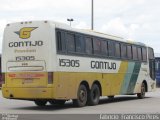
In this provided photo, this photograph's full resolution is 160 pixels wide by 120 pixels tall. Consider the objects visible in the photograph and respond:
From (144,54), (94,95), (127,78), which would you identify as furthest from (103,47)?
(144,54)

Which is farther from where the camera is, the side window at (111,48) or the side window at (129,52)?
the side window at (129,52)

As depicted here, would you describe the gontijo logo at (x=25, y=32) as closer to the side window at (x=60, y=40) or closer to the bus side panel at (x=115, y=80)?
the side window at (x=60, y=40)

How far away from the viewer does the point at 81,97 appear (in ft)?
68.8

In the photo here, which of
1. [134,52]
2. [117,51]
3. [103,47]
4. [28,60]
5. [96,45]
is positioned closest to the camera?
[28,60]

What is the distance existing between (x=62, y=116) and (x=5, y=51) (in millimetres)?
4666

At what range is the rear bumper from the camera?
62.1 feet

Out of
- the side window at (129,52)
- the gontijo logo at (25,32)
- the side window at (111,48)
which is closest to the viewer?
the gontijo logo at (25,32)

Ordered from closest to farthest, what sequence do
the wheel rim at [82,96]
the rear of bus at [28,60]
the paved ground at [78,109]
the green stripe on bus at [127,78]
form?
the paved ground at [78,109] → the rear of bus at [28,60] → the wheel rim at [82,96] → the green stripe on bus at [127,78]

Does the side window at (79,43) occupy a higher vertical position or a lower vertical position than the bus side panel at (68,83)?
higher

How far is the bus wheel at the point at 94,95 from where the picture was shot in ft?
71.3

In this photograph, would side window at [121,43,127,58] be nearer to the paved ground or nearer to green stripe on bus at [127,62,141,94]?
green stripe on bus at [127,62,141,94]

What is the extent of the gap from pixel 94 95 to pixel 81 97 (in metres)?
1.37

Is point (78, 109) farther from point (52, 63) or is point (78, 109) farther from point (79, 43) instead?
point (79, 43)

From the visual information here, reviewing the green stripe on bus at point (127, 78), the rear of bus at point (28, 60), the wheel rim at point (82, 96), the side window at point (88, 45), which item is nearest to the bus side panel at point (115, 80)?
the green stripe on bus at point (127, 78)
